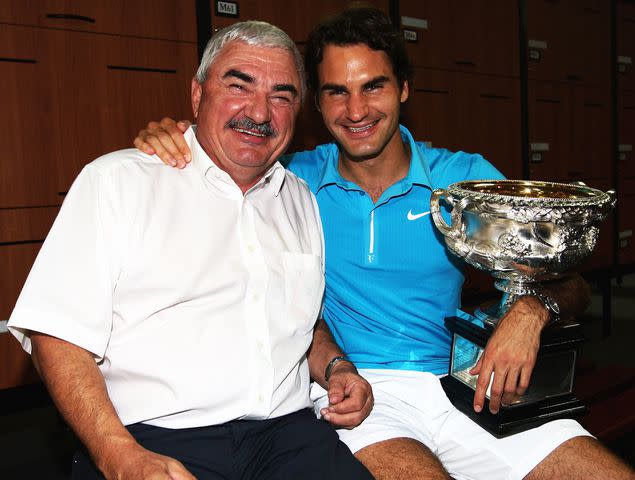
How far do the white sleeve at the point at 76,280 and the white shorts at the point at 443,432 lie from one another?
62 cm

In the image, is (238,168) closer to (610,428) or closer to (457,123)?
(610,428)

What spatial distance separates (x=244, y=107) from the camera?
138cm

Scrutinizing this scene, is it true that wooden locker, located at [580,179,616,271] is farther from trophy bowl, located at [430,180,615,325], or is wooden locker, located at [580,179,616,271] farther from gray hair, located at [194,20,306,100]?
gray hair, located at [194,20,306,100]

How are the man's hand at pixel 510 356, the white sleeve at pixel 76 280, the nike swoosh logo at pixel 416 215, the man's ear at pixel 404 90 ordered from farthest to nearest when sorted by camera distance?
the man's ear at pixel 404 90 < the nike swoosh logo at pixel 416 215 < the man's hand at pixel 510 356 < the white sleeve at pixel 76 280

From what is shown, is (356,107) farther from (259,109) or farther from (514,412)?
(514,412)

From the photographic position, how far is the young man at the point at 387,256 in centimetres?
137

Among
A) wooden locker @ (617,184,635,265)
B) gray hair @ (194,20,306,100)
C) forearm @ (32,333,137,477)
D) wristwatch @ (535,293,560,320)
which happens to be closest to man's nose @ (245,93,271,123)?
gray hair @ (194,20,306,100)

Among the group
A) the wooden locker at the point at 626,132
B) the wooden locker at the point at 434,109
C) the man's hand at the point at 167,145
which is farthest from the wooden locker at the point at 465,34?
the man's hand at the point at 167,145

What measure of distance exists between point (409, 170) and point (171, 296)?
74cm

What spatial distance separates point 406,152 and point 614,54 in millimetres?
3557

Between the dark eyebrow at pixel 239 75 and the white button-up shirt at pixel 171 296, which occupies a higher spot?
the dark eyebrow at pixel 239 75

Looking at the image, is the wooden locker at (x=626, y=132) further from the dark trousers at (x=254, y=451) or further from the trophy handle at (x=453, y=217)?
the dark trousers at (x=254, y=451)

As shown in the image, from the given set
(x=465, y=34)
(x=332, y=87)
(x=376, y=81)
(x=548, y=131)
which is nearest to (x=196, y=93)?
(x=332, y=87)

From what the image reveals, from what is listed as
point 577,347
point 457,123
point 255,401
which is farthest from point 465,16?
point 255,401
